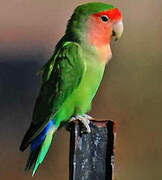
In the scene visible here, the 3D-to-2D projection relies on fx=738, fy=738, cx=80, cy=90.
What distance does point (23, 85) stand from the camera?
574 cm

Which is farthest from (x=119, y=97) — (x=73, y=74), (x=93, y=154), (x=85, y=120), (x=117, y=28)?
(x=93, y=154)

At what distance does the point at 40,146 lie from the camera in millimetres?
3312

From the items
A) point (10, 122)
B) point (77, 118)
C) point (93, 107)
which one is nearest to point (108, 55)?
point (77, 118)

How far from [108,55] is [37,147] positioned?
0.60m

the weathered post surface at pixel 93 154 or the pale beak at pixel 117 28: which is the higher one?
the pale beak at pixel 117 28

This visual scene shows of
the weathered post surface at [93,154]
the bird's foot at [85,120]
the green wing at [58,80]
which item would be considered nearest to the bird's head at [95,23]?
the green wing at [58,80]

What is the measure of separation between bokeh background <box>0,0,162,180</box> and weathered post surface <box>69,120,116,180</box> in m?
2.58

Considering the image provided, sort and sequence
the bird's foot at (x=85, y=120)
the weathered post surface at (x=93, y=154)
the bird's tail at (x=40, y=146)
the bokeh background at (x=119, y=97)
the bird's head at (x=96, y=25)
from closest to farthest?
the weathered post surface at (x=93, y=154), the bird's foot at (x=85, y=120), the bird's tail at (x=40, y=146), the bird's head at (x=96, y=25), the bokeh background at (x=119, y=97)

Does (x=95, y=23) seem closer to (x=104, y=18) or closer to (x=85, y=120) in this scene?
(x=104, y=18)

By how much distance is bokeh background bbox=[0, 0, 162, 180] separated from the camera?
522 centimetres

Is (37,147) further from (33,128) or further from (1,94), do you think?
(1,94)

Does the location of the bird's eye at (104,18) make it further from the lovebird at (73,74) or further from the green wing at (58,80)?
the green wing at (58,80)

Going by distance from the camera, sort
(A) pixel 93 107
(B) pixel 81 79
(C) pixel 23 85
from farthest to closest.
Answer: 1. (C) pixel 23 85
2. (A) pixel 93 107
3. (B) pixel 81 79

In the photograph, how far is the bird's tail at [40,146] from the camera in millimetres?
3236
